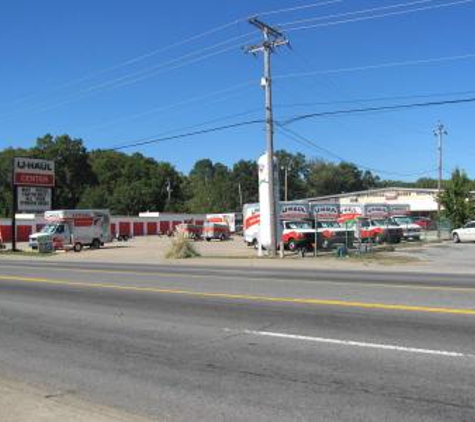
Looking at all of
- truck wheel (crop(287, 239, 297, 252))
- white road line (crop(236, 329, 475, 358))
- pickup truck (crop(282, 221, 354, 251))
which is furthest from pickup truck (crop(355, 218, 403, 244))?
white road line (crop(236, 329, 475, 358))

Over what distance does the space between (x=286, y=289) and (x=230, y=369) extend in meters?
8.11

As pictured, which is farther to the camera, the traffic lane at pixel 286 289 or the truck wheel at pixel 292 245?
the truck wheel at pixel 292 245

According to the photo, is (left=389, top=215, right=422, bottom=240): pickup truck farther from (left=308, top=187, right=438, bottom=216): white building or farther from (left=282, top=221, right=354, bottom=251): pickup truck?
(left=308, top=187, right=438, bottom=216): white building

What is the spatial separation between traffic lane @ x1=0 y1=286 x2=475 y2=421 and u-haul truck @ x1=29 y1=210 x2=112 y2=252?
39.0 metres

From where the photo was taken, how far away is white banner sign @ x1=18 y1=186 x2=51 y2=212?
175 feet

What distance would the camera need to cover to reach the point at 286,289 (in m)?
15.5

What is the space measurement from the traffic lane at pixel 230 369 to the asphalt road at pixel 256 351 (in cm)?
2

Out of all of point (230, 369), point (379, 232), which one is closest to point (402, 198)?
point (379, 232)

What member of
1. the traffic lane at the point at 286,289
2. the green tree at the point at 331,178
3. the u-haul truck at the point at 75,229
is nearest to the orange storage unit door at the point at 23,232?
the u-haul truck at the point at 75,229

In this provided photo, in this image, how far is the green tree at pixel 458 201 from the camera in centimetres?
5584

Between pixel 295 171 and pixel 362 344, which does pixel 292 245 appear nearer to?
pixel 362 344

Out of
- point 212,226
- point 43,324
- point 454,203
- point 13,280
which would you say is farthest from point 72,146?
point 43,324

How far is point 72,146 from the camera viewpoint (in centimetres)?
13600

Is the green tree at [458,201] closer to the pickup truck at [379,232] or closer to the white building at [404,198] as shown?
the pickup truck at [379,232]
